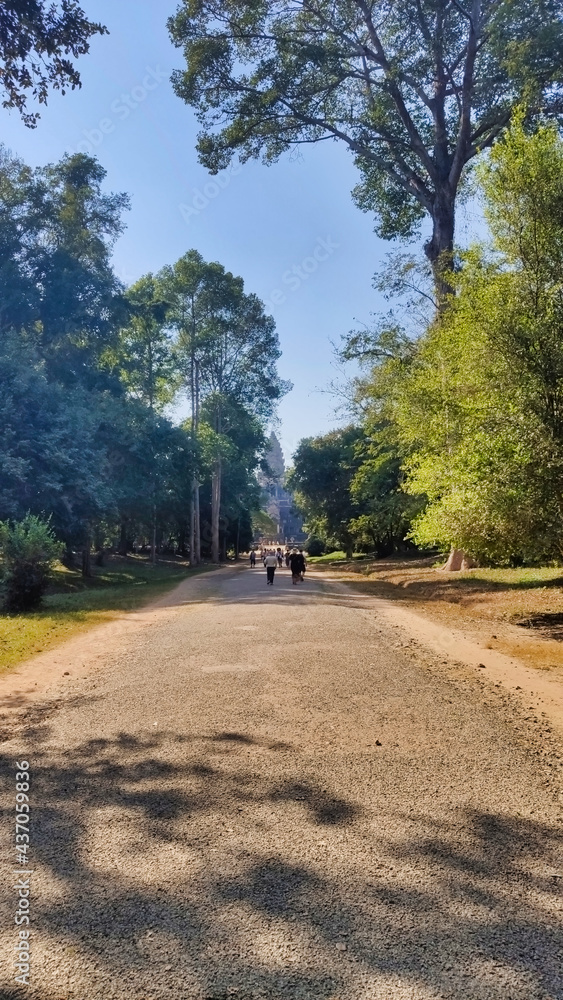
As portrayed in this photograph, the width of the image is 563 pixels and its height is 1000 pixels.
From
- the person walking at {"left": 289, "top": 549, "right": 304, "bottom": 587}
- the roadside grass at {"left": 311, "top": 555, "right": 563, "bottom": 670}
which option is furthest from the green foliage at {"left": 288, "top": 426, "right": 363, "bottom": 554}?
the person walking at {"left": 289, "top": 549, "right": 304, "bottom": 587}

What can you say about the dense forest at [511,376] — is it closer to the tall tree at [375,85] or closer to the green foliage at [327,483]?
the tall tree at [375,85]

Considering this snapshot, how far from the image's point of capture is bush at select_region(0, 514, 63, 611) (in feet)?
48.4

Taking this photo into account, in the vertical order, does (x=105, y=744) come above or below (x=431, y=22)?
below

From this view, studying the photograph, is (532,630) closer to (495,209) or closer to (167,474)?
(495,209)

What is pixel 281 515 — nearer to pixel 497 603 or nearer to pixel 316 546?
pixel 316 546

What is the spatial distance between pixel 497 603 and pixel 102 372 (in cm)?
2305

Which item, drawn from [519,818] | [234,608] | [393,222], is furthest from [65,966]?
[393,222]

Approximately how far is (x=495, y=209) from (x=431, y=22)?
12203mm

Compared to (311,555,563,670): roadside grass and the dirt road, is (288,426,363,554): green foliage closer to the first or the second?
(311,555,563,670): roadside grass

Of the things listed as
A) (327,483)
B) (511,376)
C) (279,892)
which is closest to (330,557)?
(327,483)

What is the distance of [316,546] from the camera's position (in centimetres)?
6316

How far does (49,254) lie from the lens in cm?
2800

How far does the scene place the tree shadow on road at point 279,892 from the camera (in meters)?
2.44

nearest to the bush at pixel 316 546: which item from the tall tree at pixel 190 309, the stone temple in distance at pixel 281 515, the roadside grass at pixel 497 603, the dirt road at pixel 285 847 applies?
the tall tree at pixel 190 309
